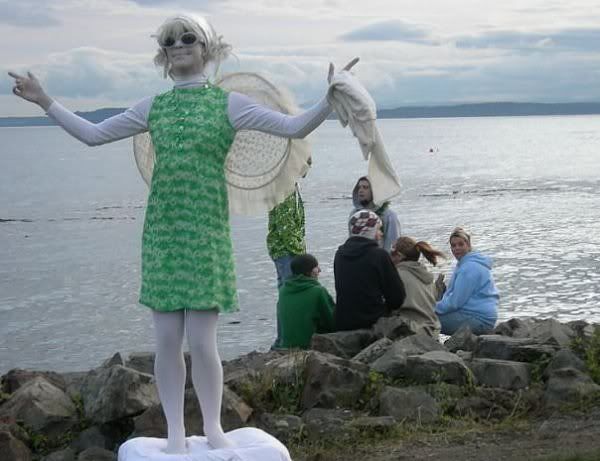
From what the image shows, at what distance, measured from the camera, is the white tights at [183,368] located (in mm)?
6203

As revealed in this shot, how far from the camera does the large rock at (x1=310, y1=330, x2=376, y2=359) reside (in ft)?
33.1

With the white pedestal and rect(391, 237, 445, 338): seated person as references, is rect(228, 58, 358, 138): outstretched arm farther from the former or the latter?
rect(391, 237, 445, 338): seated person

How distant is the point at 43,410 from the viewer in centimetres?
832

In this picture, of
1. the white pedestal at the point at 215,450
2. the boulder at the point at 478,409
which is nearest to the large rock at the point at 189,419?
the white pedestal at the point at 215,450

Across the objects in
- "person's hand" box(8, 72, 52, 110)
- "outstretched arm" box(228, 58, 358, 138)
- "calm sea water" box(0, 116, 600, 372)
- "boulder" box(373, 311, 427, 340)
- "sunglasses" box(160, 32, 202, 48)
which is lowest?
"calm sea water" box(0, 116, 600, 372)

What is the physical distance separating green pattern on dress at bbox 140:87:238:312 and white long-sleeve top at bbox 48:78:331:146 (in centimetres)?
8

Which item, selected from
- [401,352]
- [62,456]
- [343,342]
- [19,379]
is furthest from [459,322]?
[62,456]

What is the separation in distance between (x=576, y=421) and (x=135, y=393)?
3.15 meters

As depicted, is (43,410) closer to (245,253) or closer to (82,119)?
(82,119)

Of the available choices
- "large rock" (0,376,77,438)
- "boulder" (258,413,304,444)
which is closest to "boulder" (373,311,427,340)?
"boulder" (258,413,304,444)

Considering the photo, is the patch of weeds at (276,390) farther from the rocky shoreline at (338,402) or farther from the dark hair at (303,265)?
the dark hair at (303,265)

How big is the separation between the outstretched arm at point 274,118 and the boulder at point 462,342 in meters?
4.17

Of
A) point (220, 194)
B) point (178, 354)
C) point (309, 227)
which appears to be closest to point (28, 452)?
point (178, 354)

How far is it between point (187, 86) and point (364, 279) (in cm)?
458
